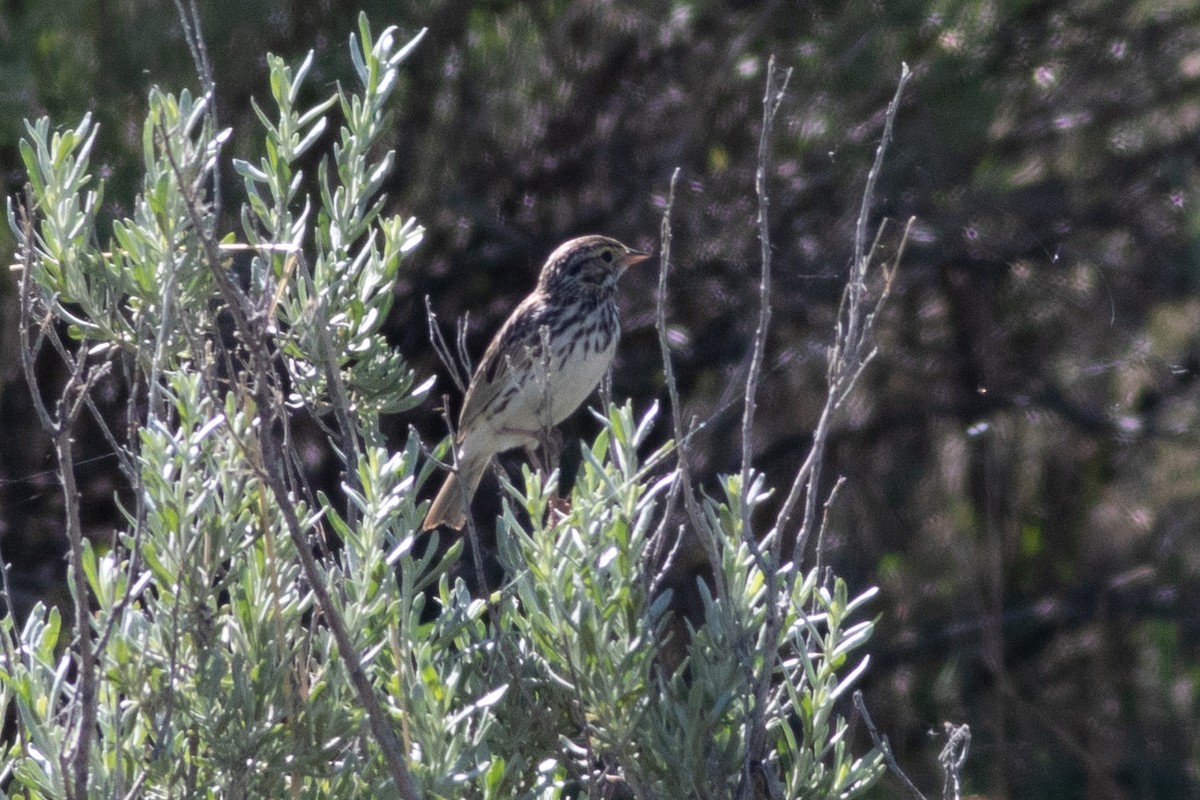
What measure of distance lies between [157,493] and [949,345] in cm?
483

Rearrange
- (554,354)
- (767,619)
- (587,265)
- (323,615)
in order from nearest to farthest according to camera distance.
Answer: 1. (323,615)
2. (767,619)
3. (554,354)
4. (587,265)

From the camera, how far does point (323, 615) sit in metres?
2.16

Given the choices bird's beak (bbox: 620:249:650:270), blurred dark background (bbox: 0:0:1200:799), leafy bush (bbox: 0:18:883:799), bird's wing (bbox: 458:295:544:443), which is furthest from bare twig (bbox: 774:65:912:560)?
blurred dark background (bbox: 0:0:1200:799)

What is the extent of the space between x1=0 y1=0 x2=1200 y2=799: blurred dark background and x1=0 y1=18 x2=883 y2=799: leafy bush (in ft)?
8.63

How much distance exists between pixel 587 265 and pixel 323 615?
10.0 feet

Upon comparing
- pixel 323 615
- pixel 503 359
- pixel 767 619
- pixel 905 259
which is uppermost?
pixel 323 615

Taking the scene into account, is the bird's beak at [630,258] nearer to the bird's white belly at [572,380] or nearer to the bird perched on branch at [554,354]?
the bird perched on branch at [554,354]

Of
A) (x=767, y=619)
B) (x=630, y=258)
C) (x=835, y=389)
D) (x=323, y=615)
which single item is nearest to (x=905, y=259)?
(x=630, y=258)

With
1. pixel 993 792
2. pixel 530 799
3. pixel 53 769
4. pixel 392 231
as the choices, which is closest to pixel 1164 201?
pixel 993 792

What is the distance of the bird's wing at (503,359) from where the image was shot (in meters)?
5.00

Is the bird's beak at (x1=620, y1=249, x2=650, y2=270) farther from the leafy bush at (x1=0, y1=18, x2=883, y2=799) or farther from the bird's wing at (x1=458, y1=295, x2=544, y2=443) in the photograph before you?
the leafy bush at (x1=0, y1=18, x2=883, y2=799)

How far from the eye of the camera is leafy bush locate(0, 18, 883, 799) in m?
2.24

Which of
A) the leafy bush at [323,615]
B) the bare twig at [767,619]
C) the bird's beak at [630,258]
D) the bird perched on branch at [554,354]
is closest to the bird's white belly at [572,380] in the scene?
the bird perched on branch at [554,354]

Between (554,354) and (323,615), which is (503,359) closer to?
(554,354)
